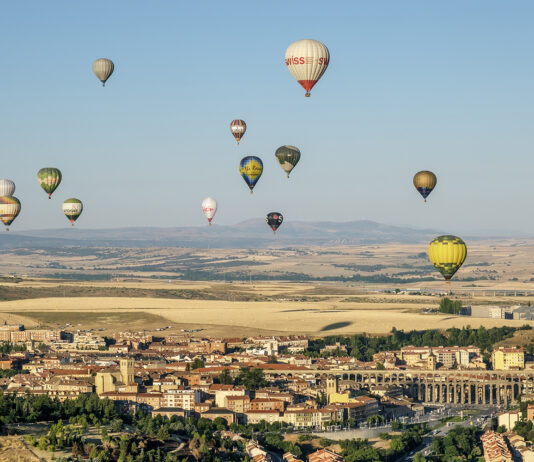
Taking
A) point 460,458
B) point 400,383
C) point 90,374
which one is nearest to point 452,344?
point 400,383

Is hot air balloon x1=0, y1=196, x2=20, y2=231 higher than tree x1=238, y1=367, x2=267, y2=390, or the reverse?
hot air balloon x1=0, y1=196, x2=20, y2=231

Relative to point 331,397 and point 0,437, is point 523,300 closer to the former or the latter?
point 331,397

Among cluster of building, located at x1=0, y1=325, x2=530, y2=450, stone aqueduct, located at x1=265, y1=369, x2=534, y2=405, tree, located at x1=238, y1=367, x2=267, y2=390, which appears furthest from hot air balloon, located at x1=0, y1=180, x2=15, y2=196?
stone aqueduct, located at x1=265, y1=369, x2=534, y2=405

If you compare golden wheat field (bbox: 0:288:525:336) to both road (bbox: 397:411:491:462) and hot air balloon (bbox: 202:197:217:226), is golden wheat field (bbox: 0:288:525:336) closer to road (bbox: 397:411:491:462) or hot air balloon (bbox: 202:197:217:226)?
hot air balloon (bbox: 202:197:217:226)

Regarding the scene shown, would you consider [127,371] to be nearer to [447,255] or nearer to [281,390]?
[281,390]

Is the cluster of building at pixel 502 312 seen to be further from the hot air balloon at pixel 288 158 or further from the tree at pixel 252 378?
the hot air balloon at pixel 288 158

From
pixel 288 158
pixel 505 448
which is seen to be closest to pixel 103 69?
pixel 288 158

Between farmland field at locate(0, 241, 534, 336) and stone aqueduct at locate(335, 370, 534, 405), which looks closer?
stone aqueduct at locate(335, 370, 534, 405)
